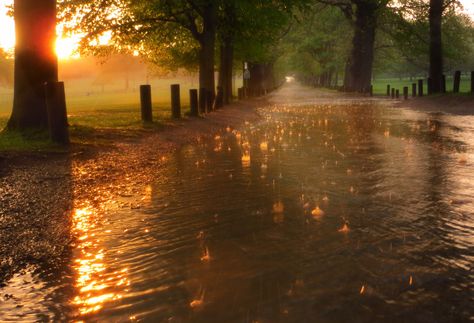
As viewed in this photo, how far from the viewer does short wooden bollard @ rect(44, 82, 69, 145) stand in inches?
414

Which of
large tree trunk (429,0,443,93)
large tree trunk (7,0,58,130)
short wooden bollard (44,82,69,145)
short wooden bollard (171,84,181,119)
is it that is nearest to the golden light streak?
short wooden bollard (44,82,69,145)

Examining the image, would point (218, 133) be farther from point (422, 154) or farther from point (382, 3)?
point (382, 3)

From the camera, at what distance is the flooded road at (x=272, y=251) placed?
3291 mm

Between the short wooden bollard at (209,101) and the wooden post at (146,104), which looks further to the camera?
the short wooden bollard at (209,101)

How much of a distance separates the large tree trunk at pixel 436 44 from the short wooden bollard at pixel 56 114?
23.7m

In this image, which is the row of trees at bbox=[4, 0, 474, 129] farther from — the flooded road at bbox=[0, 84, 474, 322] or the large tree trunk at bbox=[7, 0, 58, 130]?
the flooded road at bbox=[0, 84, 474, 322]

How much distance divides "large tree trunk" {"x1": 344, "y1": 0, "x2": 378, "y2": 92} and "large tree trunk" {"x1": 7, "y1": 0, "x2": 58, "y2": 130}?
3139cm

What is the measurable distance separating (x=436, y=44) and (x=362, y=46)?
15602 mm

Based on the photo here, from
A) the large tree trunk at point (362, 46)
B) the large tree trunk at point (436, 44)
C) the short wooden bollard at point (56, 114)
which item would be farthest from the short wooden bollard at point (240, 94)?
the short wooden bollard at point (56, 114)

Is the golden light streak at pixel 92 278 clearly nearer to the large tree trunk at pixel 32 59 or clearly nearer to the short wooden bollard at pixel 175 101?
the large tree trunk at pixel 32 59

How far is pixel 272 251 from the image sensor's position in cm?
429

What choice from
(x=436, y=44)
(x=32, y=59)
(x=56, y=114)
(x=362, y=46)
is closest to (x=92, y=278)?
(x=56, y=114)

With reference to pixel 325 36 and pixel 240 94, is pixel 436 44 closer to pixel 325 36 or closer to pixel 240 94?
pixel 240 94

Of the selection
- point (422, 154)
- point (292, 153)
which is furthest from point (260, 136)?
point (422, 154)
